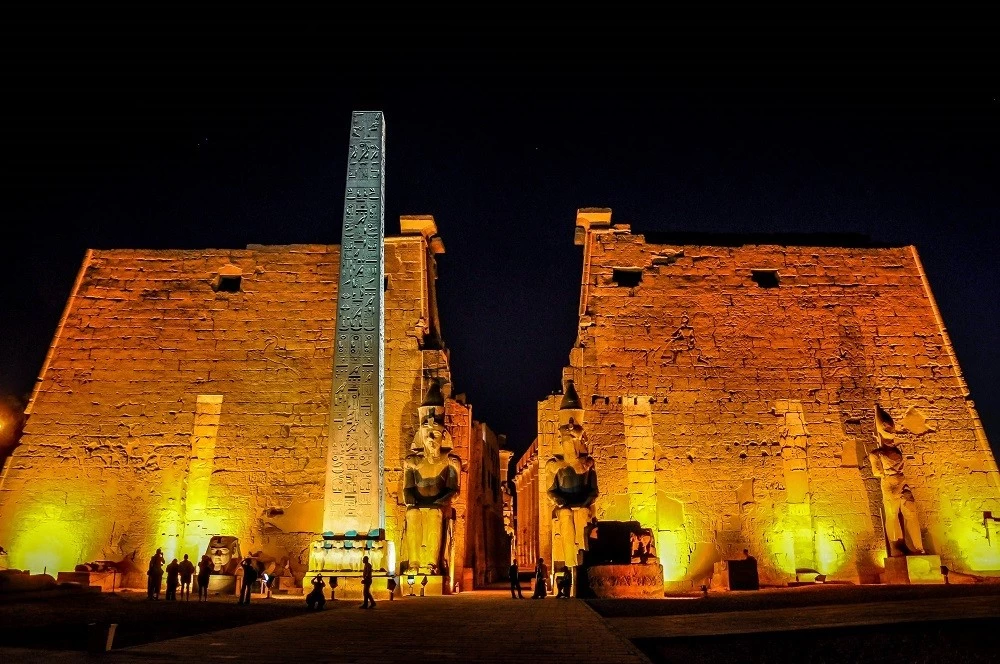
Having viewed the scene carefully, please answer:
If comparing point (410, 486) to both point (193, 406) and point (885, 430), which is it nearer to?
point (193, 406)

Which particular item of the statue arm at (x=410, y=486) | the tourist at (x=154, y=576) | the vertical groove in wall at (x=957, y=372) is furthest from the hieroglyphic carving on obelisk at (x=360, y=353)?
the vertical groove in wall at (x=957, y=372)

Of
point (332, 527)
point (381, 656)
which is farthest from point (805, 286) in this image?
point (381, 656)

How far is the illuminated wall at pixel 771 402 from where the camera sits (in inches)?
429

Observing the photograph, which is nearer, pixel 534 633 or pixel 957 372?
pixel 534 633

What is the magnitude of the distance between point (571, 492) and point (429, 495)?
1814 mm

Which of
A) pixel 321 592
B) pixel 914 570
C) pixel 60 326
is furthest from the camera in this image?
pixel 60 326

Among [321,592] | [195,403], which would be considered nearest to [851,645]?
[321,592]

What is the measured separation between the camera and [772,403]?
1155 centimetres

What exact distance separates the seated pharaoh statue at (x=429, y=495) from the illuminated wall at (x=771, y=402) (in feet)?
7.70

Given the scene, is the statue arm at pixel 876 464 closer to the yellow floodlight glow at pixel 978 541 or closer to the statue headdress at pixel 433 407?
the yellow floodlight glow at pixel 978 541

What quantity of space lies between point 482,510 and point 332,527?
5.72m

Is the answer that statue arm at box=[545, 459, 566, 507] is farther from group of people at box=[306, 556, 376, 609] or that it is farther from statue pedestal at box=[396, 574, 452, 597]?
group of people at box=[306, 556, 376, 609]

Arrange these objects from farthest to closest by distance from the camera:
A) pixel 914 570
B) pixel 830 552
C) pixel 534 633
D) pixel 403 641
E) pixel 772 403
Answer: pixel 772 403 → pixel 830 552 → pixel 914 570 → pixel 534 633 → pixel 403 641

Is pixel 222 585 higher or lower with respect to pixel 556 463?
lower
